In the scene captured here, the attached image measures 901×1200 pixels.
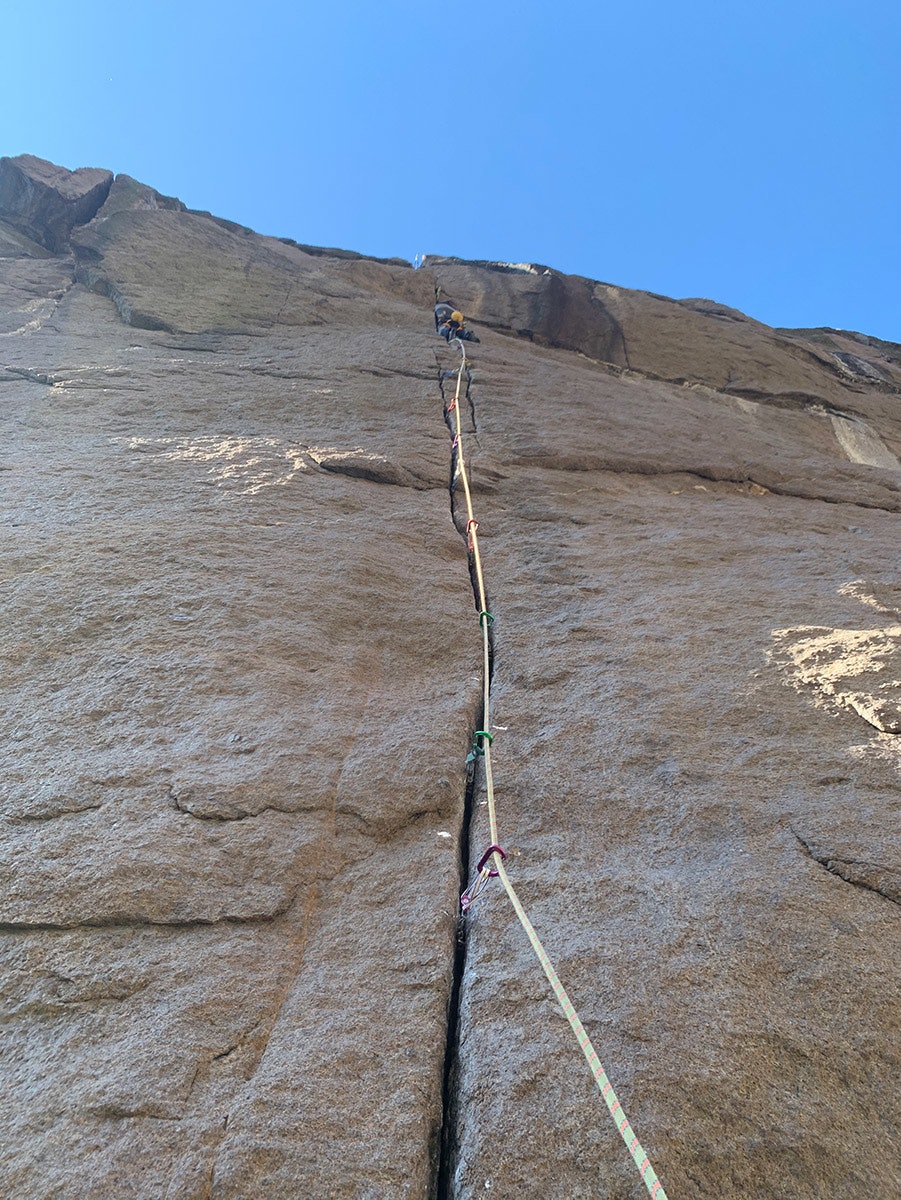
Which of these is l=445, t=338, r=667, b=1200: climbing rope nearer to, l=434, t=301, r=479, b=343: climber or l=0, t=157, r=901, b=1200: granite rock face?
l=0, t=157, r=901, b=1200: granite rock face

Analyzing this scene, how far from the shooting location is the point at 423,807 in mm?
2443

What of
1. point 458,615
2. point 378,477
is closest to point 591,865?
point 458,615

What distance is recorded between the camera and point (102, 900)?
1.99 meters

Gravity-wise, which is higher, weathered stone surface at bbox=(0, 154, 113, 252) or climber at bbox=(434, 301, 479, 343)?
weathered stone surface at bbox=(0, 154, 113, 252)

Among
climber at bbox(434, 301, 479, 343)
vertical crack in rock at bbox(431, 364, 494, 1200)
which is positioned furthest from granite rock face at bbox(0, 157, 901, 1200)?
climber at bbox(434, 301, 479, 343)

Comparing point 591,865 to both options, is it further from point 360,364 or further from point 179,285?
point 179,285

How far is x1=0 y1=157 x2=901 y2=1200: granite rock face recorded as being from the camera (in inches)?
61.4

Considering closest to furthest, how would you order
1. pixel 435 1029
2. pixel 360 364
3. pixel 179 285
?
pixel 435 1029 < pixel 360 364 < pixel 179 285

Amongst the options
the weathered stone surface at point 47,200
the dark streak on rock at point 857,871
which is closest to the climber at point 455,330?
the weathered stone surface at point 47,200

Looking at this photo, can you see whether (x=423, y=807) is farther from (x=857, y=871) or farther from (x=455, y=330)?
(x=455, y=330)

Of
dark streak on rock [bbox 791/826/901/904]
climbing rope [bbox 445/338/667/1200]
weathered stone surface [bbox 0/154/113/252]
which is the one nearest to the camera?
climbing rope [bbox 445/338/667/1200]

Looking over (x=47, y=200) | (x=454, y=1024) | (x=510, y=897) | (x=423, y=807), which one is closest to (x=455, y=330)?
(x=47, y=200)

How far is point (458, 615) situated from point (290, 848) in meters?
1.46

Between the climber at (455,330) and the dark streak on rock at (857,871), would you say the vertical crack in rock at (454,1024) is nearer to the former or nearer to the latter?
the dark streak on rock at (857,871)
